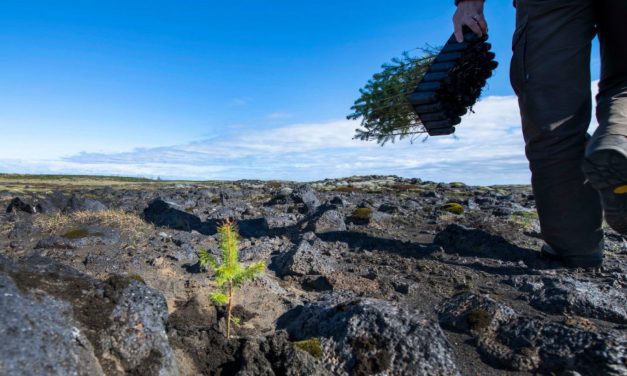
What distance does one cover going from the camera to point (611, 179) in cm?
305

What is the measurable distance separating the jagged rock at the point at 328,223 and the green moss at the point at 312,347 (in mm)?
4569

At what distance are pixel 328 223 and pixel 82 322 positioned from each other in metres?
5.66

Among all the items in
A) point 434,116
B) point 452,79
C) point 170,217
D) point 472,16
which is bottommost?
point 170,217

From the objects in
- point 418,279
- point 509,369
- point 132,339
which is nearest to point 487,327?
point 509,369

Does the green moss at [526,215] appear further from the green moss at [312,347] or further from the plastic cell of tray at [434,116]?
the green moss at [312,347]

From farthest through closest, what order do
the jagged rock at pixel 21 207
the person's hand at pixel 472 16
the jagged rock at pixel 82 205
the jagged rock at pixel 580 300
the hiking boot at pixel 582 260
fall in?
the jagged rock at pixel 21 207
the jagged rock at pixel 82 205
the hiking boot at pixel 582 260
the person's hand at pixel 472 16
the jagged rock at pixel 580 300

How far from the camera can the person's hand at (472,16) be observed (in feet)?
15.0

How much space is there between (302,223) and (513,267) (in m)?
3.81

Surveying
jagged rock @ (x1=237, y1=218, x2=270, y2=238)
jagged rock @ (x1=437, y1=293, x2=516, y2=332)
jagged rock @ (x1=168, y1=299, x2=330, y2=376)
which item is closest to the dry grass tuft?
jagged rock @ (x1=237, y1=218, x2=270, y2=238)

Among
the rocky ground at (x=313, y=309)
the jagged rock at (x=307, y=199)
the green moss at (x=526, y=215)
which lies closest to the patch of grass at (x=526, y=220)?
the green moss at (x=526, y=215)

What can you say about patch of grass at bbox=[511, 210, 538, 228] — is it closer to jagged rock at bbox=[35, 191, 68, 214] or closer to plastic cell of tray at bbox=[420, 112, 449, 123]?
Result: plastic cell of tray at bbox=[420, 112, 449, 123]

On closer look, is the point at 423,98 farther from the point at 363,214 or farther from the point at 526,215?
the point at 526,215

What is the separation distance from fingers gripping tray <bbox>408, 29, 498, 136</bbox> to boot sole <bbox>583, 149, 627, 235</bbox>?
2545 millimetres

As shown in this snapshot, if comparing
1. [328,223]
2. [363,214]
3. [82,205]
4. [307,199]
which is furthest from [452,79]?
[82,205]
